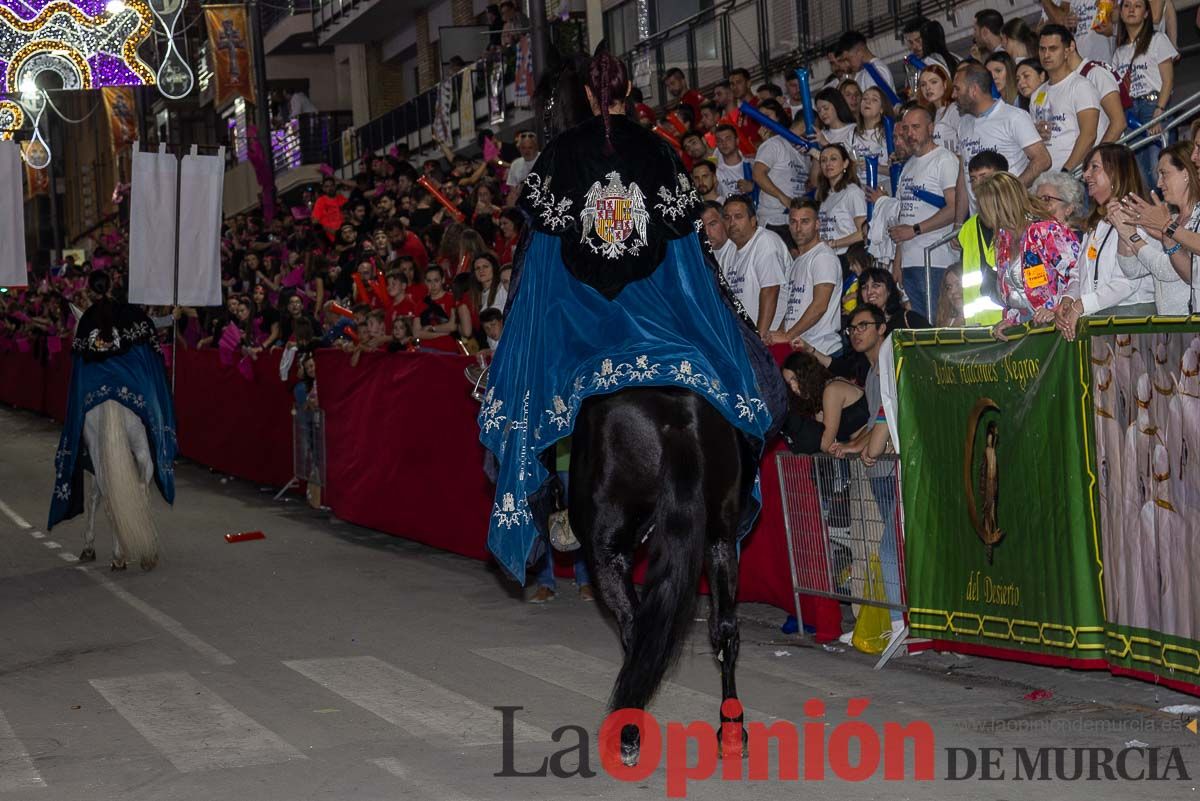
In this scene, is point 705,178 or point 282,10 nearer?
point 705,178

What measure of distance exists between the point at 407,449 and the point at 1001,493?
806 centimetres

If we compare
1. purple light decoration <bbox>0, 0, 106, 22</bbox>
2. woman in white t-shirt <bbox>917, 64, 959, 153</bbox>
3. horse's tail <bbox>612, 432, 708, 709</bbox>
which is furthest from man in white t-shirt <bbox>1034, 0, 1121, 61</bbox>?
purple light decoration <bbox>0, 0, 106, 22</bbox>

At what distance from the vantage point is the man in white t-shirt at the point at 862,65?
586 inches

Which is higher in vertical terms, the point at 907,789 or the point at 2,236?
the point at 2,236

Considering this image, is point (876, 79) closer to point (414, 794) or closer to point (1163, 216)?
point (1163, 216)

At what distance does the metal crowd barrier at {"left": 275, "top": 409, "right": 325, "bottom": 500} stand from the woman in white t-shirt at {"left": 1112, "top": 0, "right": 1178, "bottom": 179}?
9.14m

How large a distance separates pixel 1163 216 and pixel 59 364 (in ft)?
100

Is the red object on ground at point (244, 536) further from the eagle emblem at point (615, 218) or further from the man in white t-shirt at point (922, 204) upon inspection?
the eagle emblem at point (615, 218)

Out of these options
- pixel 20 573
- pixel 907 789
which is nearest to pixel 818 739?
pixel 907 789

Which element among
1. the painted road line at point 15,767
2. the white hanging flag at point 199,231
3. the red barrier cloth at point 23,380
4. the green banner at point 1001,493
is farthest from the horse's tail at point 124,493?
the red barrier cloth at point 23,380

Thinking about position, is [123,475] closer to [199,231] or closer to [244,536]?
[244,536]

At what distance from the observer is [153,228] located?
1586 centimetres

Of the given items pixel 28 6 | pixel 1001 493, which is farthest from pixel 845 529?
pixel 28 6

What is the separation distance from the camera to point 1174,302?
25.1ft
